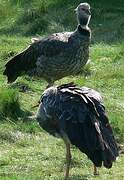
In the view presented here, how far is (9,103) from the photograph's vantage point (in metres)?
8.44

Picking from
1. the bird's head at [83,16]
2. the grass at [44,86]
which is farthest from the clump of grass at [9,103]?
the bird's head at [83,16]

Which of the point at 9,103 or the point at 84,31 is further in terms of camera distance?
→ the point at 84,31

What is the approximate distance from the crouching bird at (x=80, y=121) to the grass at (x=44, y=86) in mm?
445

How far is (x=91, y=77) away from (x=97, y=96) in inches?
154

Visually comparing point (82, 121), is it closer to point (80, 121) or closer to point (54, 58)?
point (80, 121)

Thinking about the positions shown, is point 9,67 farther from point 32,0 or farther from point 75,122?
point 32,0

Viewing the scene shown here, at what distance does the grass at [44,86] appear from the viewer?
7.04m

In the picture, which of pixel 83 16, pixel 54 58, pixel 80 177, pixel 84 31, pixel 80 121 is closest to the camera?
pixel 80 121

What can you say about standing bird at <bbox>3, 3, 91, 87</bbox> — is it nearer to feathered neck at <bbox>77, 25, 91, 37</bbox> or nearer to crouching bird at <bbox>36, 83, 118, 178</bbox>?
feathered neck at <bbox>77, 25, 91, 37</bbox>

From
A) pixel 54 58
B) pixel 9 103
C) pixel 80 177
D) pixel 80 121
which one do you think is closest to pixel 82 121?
pixel 80 121

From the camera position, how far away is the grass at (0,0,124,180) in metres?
7.04

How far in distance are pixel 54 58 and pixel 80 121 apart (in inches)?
118

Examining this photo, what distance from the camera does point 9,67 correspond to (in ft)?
31.5

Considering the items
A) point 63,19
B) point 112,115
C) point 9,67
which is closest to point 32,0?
point 63,19
